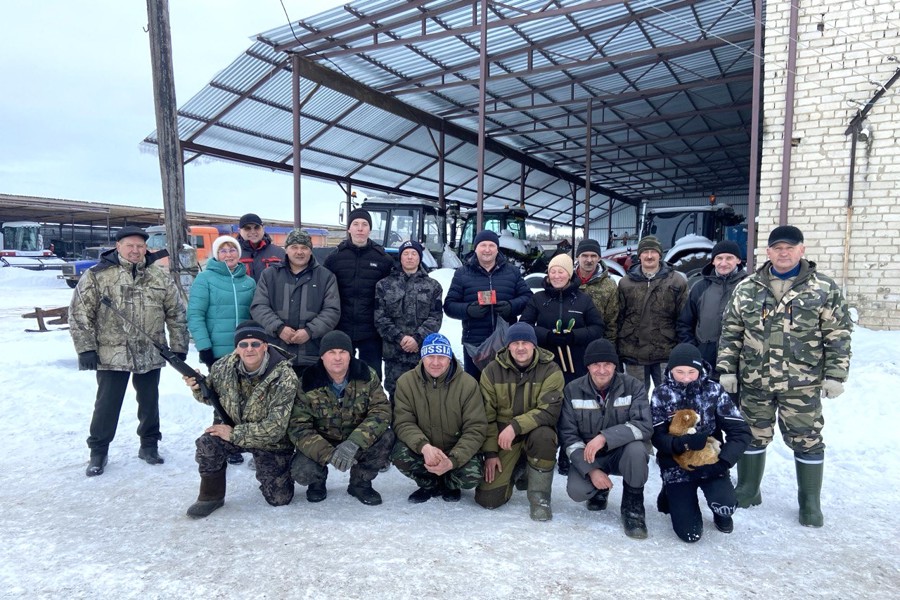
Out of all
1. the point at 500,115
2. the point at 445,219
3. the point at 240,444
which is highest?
the point at 500,115

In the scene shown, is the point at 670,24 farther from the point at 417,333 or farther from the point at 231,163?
the point at 231,163

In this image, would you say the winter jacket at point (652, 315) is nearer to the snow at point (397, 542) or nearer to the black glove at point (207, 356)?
the snow at point (397, 542)

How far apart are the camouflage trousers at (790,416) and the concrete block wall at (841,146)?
13.5ft

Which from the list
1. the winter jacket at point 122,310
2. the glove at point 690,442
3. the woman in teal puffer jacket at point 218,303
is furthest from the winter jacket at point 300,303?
the glove at point 690,442

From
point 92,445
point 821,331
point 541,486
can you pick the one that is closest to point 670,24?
point 821,331

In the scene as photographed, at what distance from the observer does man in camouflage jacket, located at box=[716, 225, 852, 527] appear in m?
2.93

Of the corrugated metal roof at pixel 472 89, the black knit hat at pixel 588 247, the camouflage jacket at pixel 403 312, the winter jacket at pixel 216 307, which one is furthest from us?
the corrugated metal roof at pixel 472 89

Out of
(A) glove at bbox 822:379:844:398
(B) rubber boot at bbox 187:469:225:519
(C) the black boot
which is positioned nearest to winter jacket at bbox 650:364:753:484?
(A) glove at bbox 822:379:844:398

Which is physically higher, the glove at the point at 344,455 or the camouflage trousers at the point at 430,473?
the glove at the point at 344,455

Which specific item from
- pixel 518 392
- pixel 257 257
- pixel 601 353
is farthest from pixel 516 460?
pixel 257 257

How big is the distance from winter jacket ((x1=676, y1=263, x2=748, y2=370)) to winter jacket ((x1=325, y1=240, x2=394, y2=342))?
84.4 inches

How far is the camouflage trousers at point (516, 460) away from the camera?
3.12 meters

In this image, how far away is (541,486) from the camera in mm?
3094

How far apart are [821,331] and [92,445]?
449 centimetres
